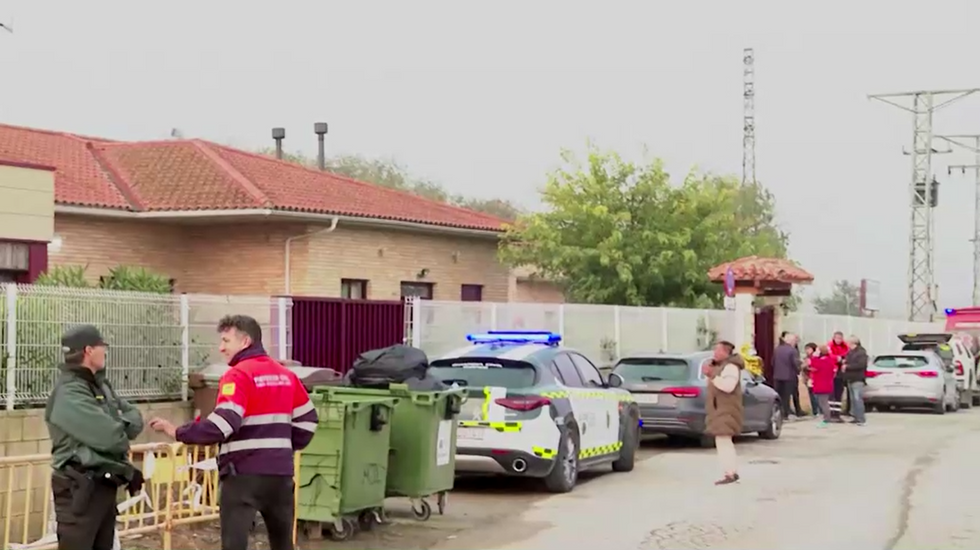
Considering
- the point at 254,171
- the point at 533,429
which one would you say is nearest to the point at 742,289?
the point at 254,171

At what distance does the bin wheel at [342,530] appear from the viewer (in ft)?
35.2

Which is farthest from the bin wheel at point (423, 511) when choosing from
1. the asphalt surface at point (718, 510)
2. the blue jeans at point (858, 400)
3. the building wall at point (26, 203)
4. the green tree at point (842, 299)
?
the green tree at point (842, 299)

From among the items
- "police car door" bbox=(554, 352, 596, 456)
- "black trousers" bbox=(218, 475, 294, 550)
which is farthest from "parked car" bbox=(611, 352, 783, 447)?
"black trousers" bbox=(218, 475, 294, 550)

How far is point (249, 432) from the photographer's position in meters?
7.45

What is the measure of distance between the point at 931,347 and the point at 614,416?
1840 cm

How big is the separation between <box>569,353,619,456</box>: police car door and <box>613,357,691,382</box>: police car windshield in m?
3.35

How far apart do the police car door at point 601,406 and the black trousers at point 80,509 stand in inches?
328

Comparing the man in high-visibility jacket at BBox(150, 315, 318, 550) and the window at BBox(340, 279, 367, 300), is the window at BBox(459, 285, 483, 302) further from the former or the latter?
the man in high-visibility jacket at BBox(150, 315, 318, 550)

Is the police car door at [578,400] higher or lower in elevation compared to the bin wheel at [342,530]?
higher

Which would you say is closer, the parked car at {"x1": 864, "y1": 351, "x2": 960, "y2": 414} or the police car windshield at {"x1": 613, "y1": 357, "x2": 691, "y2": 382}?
the police car windshield at {"x1": 613, "y1": 357, "x2": 691, "y2": 382}

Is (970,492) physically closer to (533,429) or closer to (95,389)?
(533,429)

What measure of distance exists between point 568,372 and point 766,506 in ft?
8.93

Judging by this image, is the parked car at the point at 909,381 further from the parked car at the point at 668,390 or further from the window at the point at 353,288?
the window at the point at 353,288

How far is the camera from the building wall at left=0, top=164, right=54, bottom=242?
1862 cm
